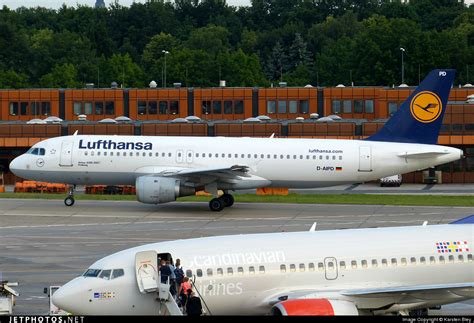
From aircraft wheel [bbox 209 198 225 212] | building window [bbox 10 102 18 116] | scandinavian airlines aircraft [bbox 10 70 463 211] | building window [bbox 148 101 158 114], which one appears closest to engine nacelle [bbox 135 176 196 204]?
scandinavian airlines aircraft [bbox 10 70 463 211]

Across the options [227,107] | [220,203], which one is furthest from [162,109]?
[220,203]

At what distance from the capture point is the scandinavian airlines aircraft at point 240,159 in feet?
198

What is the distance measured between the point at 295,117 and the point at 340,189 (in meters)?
23.0

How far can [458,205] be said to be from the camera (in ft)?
209

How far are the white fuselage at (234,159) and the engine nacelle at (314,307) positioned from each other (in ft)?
106

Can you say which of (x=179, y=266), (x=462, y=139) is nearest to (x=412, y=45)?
(x=462, y=139)

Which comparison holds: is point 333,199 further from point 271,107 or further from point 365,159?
point 271,107

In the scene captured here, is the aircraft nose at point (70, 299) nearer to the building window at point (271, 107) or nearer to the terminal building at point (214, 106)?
the terminal building at point (214, 106)

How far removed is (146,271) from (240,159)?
33.2 meters

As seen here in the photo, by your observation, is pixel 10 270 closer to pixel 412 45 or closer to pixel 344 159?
pixel 344 159

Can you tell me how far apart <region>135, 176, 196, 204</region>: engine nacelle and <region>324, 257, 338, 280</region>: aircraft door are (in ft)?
97.4

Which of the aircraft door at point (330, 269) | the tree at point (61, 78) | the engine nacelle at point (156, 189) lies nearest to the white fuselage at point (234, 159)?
the engine nacelle at point (156, 189)

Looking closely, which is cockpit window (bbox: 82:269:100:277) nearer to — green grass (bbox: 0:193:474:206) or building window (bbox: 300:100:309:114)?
green grass (bbox: 0:193:474:206)

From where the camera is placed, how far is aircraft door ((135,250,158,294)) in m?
27.6
